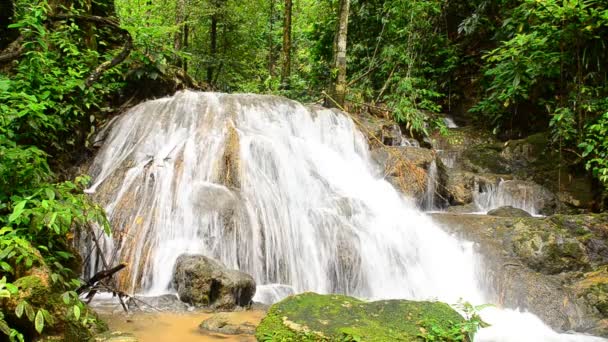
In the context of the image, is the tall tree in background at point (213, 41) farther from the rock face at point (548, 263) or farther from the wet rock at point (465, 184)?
the rock face at point (548, 263)

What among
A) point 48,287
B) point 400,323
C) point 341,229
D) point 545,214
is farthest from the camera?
point 545,214

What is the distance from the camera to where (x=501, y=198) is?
26.1 ft

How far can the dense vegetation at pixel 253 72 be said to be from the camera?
10.6 feet

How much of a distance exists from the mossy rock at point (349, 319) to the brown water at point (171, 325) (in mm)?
498

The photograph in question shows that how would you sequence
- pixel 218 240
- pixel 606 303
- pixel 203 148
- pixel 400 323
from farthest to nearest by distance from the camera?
pixel 203 148
pixel 218 240
pixel 606 303
pixel 400 323

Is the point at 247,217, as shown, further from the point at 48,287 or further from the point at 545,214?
the point at 545,214

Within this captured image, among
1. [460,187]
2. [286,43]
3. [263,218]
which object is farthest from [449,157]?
[263,218]

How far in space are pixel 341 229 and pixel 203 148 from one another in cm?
235

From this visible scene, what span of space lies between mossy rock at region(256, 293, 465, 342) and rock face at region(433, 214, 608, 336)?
2.46m

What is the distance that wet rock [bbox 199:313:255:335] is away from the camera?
350cm

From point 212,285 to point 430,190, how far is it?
4.83 metres

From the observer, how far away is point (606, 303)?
4746mm

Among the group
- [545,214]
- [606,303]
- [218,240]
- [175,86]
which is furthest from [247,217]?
[545,214]

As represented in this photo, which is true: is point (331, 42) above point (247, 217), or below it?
above
